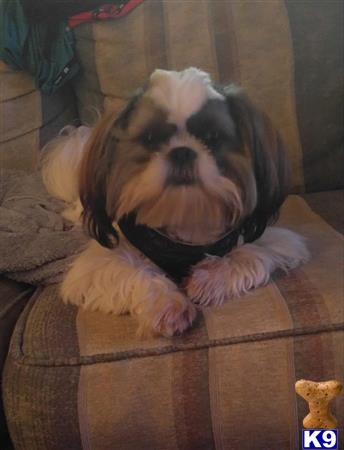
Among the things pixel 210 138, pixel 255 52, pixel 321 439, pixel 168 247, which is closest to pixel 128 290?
pixel 168 247

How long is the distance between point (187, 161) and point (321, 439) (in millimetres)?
461

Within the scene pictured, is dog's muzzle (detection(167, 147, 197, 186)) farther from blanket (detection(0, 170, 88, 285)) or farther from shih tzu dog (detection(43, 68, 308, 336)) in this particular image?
blanket (detection(0, 170, 88, 285))

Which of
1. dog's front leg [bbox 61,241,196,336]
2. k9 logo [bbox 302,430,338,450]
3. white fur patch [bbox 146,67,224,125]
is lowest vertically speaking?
k9 logo [bbox 302,430,338,450]

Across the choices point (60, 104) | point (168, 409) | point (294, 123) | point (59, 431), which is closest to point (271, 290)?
point (168, 409)

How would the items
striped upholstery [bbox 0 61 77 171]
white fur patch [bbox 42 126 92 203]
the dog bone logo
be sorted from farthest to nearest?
striped upholstery [bbox 0 61 77 171] < white fur patch [bbox 42 126 92 203] < the dog bone logo

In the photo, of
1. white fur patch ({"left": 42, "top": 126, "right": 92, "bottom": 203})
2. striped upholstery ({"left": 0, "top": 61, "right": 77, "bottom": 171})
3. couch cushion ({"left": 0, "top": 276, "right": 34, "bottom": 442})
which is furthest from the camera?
striped upholstery ({"left": 0, "top": 61, "right": 77, "bottom": 171})

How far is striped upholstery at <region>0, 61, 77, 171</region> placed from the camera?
5.79ft

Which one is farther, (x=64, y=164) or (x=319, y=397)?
(x=64, y=164)

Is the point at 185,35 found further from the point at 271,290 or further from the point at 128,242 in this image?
the point at 271,290

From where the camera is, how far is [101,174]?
1.06 meters

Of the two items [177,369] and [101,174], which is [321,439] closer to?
[177,369]

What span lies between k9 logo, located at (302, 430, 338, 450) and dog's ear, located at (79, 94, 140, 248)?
0.50m

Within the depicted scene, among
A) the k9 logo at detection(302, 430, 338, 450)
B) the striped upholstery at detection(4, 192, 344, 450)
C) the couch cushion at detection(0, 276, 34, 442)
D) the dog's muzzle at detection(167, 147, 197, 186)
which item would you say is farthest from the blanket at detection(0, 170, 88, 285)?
the k9 logo at detection(302, 430, 338, 450)

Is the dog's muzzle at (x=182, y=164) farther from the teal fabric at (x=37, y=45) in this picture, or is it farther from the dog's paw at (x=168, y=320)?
the teal fabric at (x=37, y=45)
